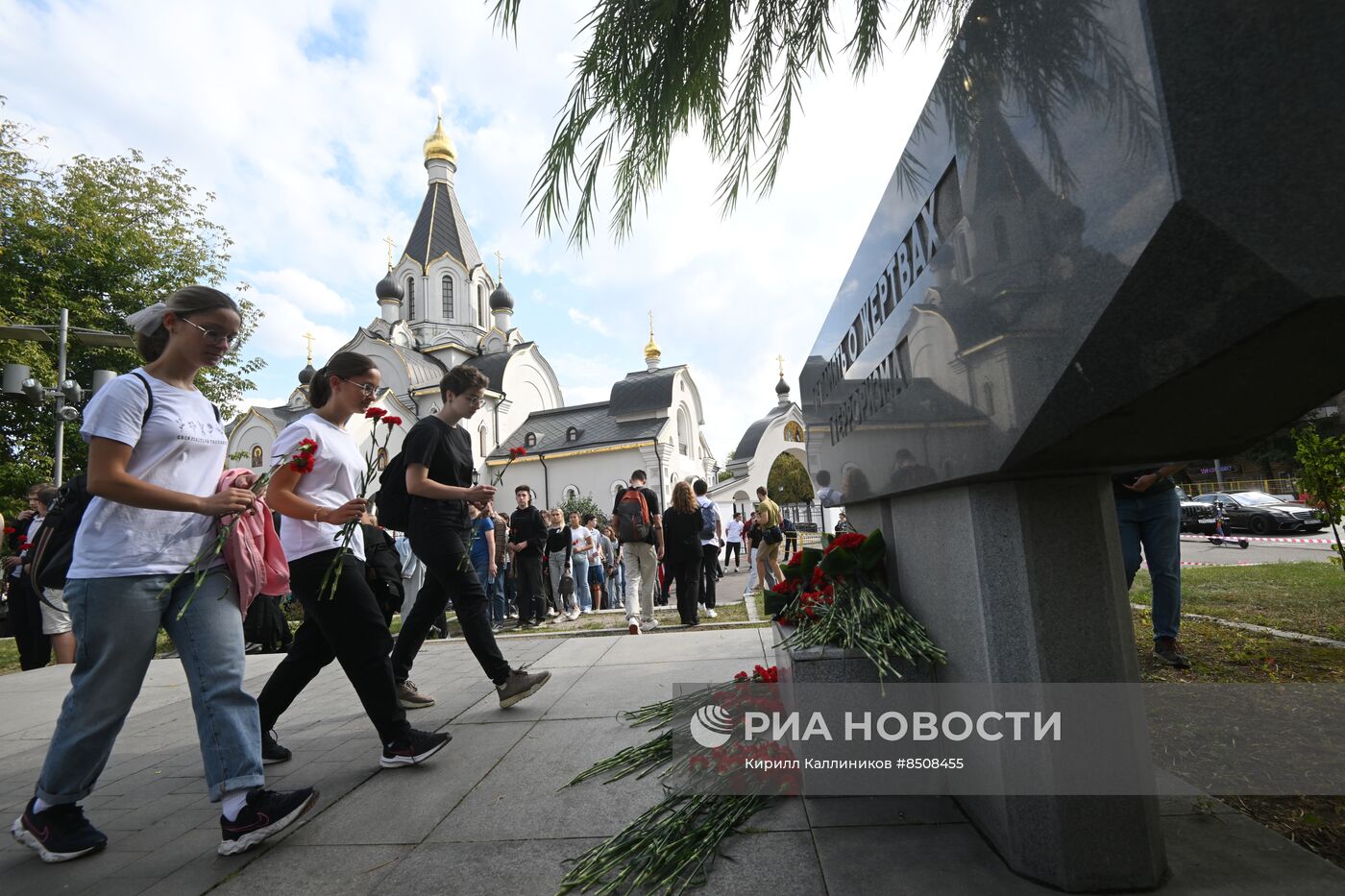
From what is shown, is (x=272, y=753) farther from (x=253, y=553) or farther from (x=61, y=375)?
(x=61, y=375)

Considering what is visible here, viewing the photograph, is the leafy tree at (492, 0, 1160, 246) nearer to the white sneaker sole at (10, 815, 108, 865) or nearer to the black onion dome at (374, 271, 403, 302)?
the white sneaker sole at (10, 815, 108, 865)

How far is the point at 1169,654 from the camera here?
13.0 feet

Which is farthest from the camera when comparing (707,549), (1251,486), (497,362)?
(497,362)

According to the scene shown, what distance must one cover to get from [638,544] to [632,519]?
37cm

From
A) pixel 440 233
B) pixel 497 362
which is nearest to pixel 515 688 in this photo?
pixel 497 362

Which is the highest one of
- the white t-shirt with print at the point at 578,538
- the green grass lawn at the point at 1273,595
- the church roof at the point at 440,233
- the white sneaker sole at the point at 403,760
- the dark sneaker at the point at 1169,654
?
the church roof at the point at 440,233

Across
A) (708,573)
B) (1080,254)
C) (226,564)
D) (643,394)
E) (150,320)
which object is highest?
(643,394)

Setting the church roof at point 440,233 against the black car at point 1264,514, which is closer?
the black car at point 1264,514

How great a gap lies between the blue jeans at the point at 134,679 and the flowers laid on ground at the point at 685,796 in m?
1.15

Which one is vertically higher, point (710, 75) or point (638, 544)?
point (710, 75)

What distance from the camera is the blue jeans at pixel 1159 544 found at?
→ 155 inches

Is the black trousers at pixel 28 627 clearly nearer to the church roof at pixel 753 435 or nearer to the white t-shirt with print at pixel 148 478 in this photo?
the white t-shirt with print at pixel 148 478

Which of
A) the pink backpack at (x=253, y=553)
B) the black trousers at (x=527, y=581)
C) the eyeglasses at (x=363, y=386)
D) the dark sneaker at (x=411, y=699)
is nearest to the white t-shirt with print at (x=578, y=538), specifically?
the black trousers at (x=527, y=581)

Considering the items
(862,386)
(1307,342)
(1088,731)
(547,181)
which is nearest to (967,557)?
(1088,731)
